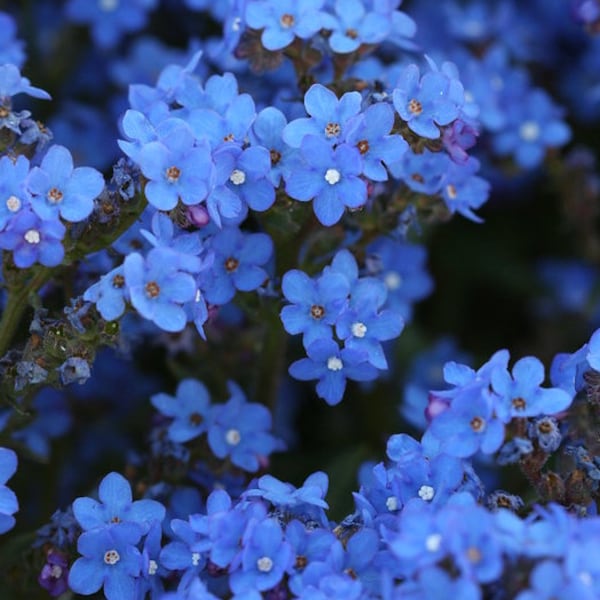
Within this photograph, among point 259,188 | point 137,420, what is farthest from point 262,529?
point 137,420

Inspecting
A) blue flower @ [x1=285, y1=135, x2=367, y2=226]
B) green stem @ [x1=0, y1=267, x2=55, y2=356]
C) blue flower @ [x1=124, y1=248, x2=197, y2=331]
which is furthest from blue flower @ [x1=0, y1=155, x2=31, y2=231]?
blue flower @ [x1=285, y1=135, x2=367, y2=226]

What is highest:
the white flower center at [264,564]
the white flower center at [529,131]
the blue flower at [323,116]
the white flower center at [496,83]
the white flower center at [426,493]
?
the blue flower at [323,116]

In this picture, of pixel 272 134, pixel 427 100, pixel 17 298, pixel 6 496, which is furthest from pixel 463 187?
pixel 6 496

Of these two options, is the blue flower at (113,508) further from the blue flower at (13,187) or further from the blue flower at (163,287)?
the blue flower at (13,187)

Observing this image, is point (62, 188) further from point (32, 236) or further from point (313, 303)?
point (313, 303)

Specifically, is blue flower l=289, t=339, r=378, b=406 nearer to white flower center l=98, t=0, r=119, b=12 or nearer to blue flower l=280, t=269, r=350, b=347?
blue flower l=280, t=269, r=350, b=347

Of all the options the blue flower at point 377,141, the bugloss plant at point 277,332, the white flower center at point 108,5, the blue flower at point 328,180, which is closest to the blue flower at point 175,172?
the bugloss plant at point 277,332
